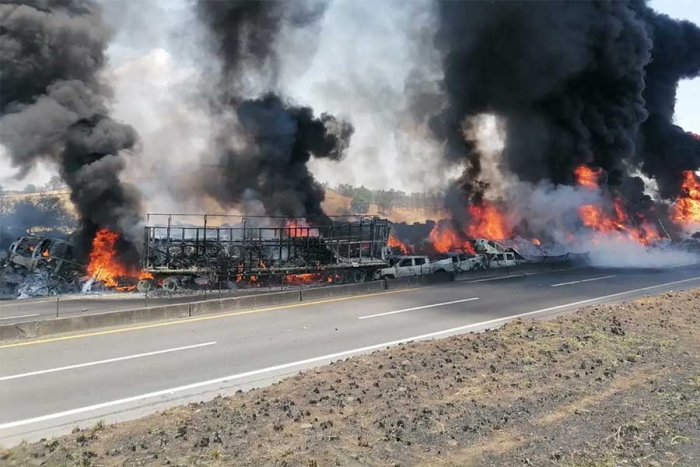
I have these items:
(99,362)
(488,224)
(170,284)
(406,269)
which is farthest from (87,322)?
(488,224)

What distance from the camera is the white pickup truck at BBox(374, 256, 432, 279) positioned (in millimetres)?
24031

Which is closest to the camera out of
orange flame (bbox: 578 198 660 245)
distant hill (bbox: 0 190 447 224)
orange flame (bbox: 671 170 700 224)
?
orange flame (bbox: 578 198 660 245)

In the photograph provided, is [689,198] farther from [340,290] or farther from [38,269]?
[38,269]

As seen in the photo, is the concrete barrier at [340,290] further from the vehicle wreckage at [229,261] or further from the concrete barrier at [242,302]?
the vehicle wreckage at [229,261]

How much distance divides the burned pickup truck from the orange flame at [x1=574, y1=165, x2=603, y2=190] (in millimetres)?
33937

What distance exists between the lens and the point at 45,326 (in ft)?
36.8

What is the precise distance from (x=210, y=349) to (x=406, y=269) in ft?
48.9

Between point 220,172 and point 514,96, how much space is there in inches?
908

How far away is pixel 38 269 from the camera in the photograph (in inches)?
896

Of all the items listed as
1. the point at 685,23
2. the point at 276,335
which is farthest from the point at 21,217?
the point at 685,23

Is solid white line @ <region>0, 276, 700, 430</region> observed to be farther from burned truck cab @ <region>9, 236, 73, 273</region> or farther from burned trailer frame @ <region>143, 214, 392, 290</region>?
burned truck cab @ <region>9, 236, 73, 273</region>

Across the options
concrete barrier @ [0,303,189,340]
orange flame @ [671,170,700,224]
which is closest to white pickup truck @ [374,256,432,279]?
concrete barrier @ [0,303,189,340]

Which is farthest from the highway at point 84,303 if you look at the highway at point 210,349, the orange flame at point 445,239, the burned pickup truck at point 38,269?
the orange flame at point 445,239

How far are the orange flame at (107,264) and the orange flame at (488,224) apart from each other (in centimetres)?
2351
